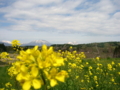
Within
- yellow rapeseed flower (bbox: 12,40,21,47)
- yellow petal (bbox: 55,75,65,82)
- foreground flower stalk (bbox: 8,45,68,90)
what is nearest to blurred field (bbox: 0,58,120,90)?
yellow rapeseed flower (bbox: 12,40,21,47)

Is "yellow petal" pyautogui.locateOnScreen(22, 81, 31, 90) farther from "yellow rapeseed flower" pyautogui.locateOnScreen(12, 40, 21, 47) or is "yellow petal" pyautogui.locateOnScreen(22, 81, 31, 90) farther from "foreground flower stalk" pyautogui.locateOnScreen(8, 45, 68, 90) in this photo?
"yellow rapeseed flower" pyautogui.locateOnScreen(12, 40, 21, 47)

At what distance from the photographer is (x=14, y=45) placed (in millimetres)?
4219

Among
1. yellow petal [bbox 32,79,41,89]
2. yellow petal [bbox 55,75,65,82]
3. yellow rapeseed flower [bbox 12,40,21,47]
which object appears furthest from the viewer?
yellow rapeseed flower [bbox 12,40,21,47]

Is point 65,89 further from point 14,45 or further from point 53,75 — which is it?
point 53,75

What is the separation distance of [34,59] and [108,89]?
13.5 ft

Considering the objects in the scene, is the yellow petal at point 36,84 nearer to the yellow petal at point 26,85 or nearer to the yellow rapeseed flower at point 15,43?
the yellow petal at point 26,85

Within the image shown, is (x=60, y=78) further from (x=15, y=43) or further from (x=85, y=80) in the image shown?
(x=85, y=80)

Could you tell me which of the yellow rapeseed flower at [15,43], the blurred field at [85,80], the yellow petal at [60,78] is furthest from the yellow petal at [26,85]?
the yellow rapeseed flower at [15,43]

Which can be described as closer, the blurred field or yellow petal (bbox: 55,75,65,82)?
yellow petal (bbox: 55,75,65,82)

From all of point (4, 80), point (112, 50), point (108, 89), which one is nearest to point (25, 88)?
point (108, 89)

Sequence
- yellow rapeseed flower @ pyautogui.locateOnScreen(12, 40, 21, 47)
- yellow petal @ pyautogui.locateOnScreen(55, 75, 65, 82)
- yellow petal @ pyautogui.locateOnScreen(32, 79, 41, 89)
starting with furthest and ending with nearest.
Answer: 1. yellow rapeseed flower @ pyautogui.locateOnScreen(12, 40, 21, 47)
2. yellow petal @ pyautogui.locateOnScreen(55, 75, 65, 82)
3. yellow petal @ pyautogui.locateOnScreen(32, 79, 41, 89)

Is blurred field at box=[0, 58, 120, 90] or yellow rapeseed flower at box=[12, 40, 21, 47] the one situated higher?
yellow rapeseed flower at box=[12, 40, 21, 47]

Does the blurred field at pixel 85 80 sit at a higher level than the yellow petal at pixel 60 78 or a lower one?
lower

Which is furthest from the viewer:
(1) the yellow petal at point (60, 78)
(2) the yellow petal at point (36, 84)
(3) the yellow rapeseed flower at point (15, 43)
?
(3) the yellow rapeseed flower at point (15, 43)
